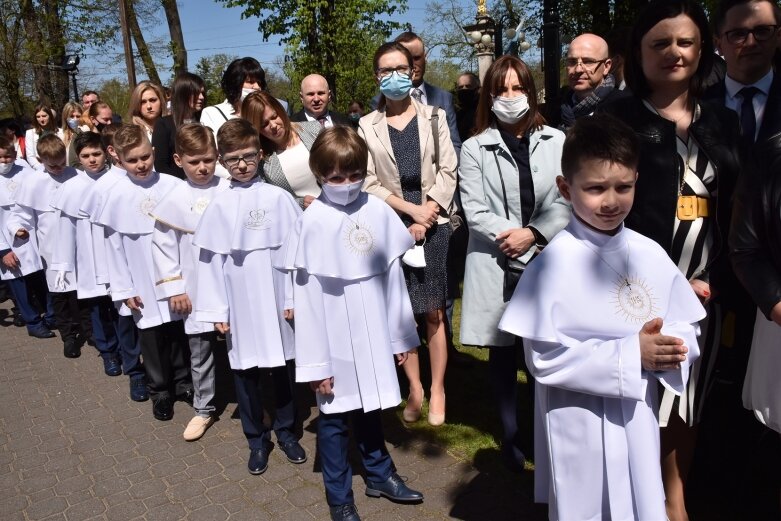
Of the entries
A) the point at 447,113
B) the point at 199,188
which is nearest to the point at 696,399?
the point at 447,113

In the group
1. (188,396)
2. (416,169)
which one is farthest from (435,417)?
(188,396)

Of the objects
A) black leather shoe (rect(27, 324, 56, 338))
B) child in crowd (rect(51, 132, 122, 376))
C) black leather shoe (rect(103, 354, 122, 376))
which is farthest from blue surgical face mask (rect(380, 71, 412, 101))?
black leather shoe (rect(27, 324, 56, 338))

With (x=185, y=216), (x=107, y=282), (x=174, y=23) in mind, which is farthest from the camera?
(x=174, y=23)

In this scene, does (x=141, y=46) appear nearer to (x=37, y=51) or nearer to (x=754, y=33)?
(x=37, y=51)

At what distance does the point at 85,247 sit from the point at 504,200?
3.92m

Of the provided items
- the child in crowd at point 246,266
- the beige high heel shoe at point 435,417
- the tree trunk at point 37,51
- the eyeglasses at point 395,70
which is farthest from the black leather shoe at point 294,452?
the tree trunk at point 37,51

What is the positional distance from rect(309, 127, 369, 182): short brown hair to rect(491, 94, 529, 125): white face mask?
872 millimetres

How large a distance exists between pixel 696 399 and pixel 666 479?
1.35ft

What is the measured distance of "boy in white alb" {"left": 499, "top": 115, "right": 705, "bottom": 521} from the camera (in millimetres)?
2361

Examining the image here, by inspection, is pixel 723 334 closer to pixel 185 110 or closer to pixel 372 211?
pixel 372 211

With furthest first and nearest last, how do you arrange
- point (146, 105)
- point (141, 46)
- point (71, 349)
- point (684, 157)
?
point (141, 46), point (71, 349), point (146, 105), point (684, 157)

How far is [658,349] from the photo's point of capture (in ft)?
7.26

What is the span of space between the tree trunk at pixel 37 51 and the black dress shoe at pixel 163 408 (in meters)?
20.1

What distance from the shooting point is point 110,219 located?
5.07 m
